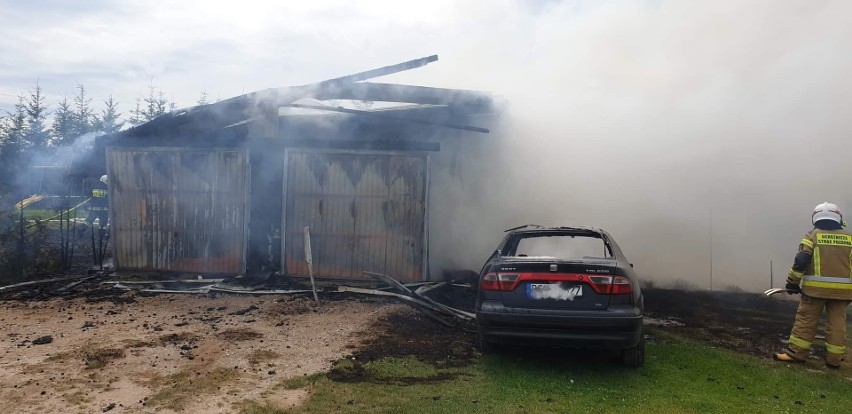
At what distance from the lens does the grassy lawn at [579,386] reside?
4.03m

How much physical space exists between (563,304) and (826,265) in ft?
10.7

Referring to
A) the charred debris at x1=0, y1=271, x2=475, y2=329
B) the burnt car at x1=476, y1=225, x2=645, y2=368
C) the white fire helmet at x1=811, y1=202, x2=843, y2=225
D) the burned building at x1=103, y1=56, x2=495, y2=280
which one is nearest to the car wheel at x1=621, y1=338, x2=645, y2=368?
the burnt car at x1=476, y1=225, x2=645, y2=368

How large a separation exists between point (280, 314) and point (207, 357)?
1916 millimetres

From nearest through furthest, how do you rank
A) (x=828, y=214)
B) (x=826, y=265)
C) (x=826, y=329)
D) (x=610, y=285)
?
(x=610, y=285) → (x=826, y=329) → (x=826, y=265) → (x=828, y=214)

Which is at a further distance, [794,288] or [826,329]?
[794,288]

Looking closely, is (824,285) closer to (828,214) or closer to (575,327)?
(828,214)

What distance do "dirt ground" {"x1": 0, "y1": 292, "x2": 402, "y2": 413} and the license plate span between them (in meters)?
2.08

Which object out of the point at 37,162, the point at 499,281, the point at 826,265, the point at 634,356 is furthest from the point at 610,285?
the point at 37,162

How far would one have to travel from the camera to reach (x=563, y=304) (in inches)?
183

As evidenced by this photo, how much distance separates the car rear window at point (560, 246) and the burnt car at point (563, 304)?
0.49 m

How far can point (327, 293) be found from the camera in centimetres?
831

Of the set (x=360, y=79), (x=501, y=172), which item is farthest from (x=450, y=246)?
(x=360, y=79)

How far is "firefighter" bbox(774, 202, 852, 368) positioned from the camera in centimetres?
539

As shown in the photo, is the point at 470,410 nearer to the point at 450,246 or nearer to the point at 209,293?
the point at 209,293
